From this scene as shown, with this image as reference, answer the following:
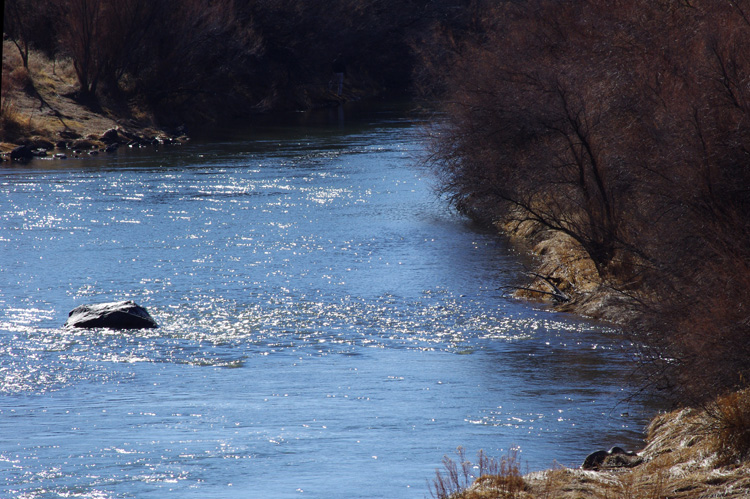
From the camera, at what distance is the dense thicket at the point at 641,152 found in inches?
487

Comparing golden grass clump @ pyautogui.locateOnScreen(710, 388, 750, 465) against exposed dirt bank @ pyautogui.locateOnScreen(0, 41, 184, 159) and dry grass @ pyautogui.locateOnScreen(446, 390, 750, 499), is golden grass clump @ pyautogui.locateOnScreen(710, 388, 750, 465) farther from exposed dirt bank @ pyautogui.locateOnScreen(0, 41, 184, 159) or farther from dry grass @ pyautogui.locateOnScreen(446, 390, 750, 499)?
exposed dirt bank @ pyautogui.locateOnScreen(0, 41, 184, 159)

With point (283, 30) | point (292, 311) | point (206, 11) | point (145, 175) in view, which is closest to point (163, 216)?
point (145, 175)

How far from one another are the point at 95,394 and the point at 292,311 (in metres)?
6.14

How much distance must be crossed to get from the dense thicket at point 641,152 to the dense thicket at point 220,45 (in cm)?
2537

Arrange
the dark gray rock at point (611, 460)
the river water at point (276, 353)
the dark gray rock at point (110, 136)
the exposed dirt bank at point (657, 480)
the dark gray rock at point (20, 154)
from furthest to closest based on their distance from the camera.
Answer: the dark gray rock at point (110, 136) → the dark gray rock at point (20, 154) → the river water at point (276, 353) → the dark gray rock at point (611, 460) → the exposed dirt bank at point (657, 480)

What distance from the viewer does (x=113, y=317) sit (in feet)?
61.9

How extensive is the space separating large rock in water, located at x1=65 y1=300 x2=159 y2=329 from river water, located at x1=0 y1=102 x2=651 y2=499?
298mm

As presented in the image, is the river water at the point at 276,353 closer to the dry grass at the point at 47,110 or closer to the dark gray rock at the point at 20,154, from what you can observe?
the dark gray rock at the point at 20,154

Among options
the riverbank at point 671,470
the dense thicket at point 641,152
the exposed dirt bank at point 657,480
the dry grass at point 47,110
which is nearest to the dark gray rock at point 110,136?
the dry grass at point 47,110

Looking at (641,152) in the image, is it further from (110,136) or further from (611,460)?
(110,136)

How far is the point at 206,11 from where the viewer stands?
56.2 m

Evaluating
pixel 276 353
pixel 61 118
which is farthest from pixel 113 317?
pixel 61 118

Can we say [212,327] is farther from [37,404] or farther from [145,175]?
[145,175]

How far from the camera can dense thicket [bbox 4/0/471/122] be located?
52188 millimetres
